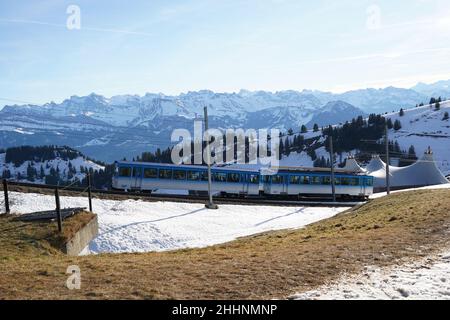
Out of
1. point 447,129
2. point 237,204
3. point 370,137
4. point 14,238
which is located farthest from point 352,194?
point 447,129

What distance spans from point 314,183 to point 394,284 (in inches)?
1719

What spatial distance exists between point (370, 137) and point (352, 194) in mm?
136814

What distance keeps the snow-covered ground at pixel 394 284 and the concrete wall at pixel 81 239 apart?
44.1 feet

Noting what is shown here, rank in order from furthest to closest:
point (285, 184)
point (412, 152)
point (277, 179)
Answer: point (412, 152)
point (285, 184)
point (277, 179)

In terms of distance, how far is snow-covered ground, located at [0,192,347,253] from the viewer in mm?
25531

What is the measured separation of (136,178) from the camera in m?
44.3

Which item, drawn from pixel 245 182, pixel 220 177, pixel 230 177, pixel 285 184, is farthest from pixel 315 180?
pixel 220 177

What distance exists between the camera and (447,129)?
192875 millimetres

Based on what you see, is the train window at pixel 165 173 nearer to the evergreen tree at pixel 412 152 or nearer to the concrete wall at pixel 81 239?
the concrete wall at pixel 81 239

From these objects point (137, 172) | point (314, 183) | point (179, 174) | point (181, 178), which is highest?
point (137, 172)

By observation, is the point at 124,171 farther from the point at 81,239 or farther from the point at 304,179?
the point at 81,239
